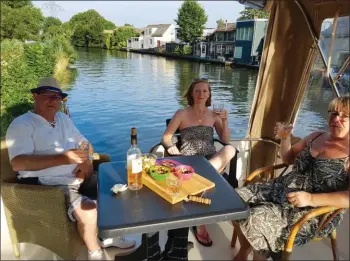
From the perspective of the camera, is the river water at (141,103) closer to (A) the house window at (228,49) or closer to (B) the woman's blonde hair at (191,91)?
(B) the woman's blonde hair at (191,91)

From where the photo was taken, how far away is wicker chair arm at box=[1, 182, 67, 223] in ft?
4.91

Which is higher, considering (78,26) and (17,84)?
(78,26)

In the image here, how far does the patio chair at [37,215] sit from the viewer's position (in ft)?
4.95

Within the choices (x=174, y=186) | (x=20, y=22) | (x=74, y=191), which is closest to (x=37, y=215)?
(x=74, y=191)

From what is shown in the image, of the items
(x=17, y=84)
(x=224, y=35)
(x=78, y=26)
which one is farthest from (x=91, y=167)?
(x=224, y=35)

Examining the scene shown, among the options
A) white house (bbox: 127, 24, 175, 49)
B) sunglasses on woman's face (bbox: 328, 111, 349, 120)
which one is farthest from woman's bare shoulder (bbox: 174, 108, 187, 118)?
white house (bbox: 127, 24, 175, 49)

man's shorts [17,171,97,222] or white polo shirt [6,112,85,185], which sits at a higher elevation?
white polo shirt [6,112,85,185]

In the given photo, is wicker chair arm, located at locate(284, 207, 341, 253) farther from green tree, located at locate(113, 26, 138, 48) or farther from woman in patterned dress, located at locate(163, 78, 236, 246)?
green tree, located at locate(113, 26, 138, 48)

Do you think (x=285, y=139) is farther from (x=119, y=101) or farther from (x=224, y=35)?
(x=224, y=35)

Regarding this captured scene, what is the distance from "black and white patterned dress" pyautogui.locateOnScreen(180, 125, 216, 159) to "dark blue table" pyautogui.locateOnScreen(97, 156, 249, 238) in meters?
0.93

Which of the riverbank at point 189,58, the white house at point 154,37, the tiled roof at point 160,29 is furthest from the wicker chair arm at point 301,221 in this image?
the tiled roof at point 160,29

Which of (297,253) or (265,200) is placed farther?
(297,253)

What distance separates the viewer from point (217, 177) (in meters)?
1.55

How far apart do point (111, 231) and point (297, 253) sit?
1.49m
